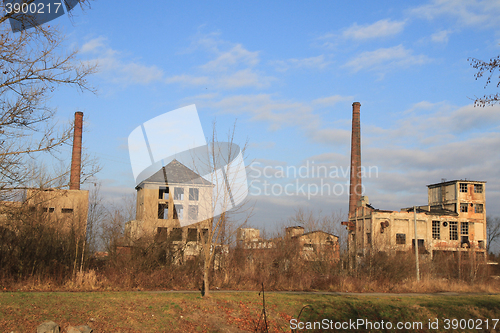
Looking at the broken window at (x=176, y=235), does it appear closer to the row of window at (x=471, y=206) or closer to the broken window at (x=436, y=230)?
the broken window at (x=436, y=230)

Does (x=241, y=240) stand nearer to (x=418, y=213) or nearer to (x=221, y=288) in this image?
(x=221, y=288)

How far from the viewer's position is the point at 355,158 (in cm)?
5147

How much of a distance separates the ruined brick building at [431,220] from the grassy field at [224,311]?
3049cm

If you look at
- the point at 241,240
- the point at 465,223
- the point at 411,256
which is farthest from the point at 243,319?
the point at 465,223

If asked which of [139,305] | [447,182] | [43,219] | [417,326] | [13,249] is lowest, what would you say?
[417,326]

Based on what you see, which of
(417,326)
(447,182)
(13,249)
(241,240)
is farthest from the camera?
(447,182)

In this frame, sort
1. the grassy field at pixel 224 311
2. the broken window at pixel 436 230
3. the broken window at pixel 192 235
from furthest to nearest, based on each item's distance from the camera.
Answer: the broken window at pixel 436 230
the broken window at pixel 192 235
the grassy field at pixel 224 311

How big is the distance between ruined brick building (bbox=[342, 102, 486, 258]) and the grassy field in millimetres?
30486

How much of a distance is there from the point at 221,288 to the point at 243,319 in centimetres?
703

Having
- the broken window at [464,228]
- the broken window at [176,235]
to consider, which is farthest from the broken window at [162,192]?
the broken window at [464,228]

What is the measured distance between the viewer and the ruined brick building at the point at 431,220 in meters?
52.2

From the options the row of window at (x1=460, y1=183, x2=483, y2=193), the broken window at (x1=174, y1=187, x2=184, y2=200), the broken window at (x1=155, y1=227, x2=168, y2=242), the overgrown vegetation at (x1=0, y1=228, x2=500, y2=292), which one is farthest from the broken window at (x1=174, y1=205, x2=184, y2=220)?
the row of window at (x1=460, y1=183, x2=483, y2=193)

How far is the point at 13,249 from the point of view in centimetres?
2192

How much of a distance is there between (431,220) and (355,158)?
49.2 feet
